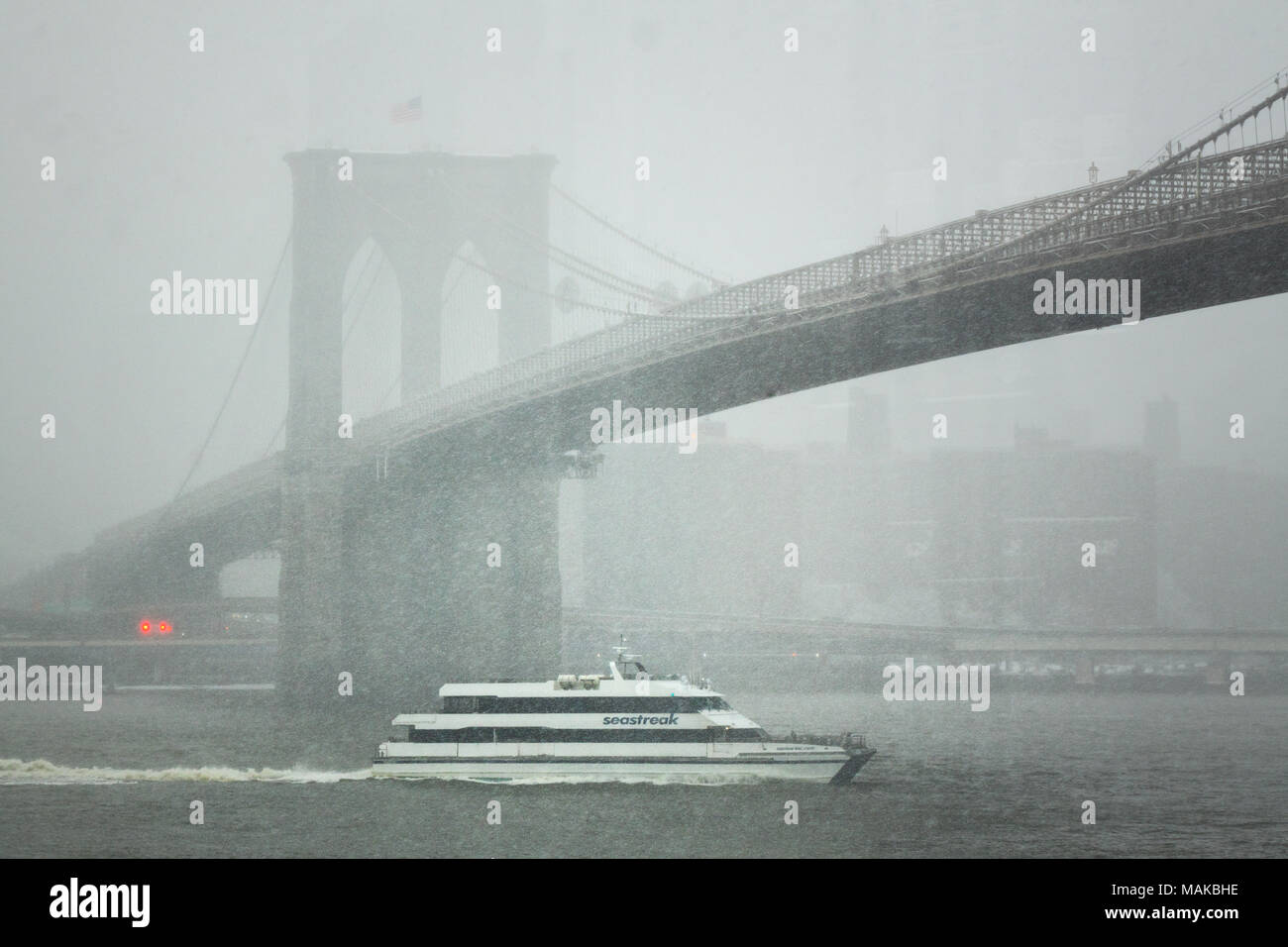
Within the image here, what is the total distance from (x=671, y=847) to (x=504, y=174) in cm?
2745

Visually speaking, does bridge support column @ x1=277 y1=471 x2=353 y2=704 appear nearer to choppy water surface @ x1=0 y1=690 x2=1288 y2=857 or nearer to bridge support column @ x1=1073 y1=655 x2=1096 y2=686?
choppy water surface @ x1=0 y1=690 x2=1288 y2=857

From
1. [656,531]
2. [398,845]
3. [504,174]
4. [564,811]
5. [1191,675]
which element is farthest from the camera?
[656,531]

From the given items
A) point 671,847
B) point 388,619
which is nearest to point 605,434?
point 388,619

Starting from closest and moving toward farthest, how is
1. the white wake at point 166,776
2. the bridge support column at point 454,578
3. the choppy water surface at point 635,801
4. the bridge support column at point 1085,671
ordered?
the choppy water surface at point 635,801, the white wake at point 166,776, the bridge support column at point 454,578, the bridge support column at point 1085,671

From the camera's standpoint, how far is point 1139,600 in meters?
45.8

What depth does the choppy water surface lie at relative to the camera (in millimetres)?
19547

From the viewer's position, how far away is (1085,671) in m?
52.3

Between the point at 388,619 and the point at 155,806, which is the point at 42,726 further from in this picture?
the point at 155,806

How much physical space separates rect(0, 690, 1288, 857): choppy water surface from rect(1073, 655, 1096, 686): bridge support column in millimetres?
17565

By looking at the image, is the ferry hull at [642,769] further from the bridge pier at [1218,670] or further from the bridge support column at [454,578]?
the bridge pier at [1218,670]

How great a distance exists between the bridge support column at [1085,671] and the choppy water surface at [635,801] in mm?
17565

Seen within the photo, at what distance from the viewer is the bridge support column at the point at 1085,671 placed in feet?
171

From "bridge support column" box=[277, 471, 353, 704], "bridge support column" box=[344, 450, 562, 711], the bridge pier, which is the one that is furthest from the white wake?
the bridge pier

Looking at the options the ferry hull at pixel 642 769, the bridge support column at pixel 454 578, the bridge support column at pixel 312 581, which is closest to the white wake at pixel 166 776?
the ferry hull at pixel 642 769
